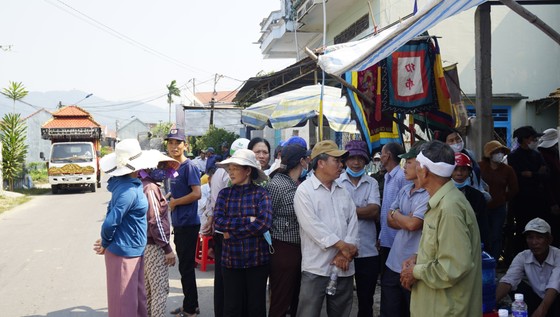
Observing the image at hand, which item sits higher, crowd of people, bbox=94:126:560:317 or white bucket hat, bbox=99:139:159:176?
white bucket hat, bbox=99:139:159:176

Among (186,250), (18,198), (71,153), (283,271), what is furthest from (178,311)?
(71,153)

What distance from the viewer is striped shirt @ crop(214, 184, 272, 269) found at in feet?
14.9

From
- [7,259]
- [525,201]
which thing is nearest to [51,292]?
[7,259]

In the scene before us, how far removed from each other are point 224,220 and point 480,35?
412cm

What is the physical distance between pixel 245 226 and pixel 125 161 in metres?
1.17

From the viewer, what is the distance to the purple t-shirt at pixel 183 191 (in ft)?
18.8

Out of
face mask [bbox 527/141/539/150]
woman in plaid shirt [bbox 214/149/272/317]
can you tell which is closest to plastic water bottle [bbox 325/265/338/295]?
woman in plaid shirt [bbox 214/149/272/317]

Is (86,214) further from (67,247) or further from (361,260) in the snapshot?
(361,260)

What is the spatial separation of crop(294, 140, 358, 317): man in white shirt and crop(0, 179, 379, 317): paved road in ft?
5.78

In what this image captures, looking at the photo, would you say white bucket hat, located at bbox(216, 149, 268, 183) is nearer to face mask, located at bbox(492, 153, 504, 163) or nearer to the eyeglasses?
the eyeglasses

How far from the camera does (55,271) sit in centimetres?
855

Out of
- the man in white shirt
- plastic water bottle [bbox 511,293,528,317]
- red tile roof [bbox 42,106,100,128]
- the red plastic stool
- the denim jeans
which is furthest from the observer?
red tile roof [bbox 42,106,100,128]

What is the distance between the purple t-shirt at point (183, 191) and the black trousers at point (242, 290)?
123cm

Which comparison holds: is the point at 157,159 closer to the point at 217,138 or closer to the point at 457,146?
the point at 457,146
